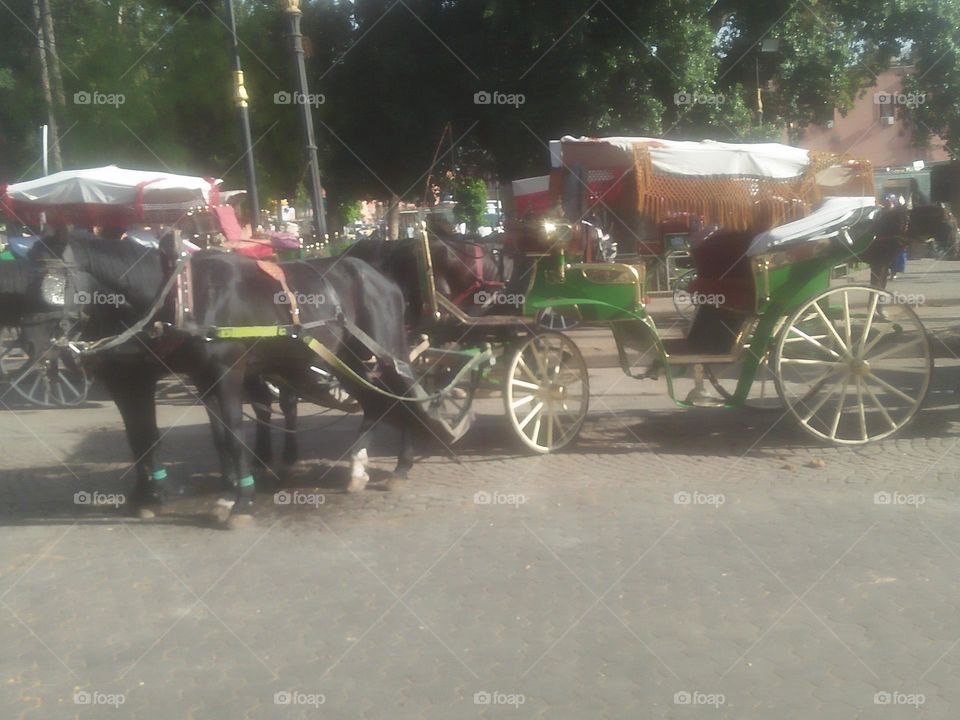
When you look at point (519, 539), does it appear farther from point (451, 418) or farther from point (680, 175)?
point (680, 175)

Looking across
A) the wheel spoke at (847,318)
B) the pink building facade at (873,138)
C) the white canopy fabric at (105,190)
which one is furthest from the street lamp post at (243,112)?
the pink building facade at (873,138)

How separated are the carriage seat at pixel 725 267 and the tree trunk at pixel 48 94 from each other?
13.2m

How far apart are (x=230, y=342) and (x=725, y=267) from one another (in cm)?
435

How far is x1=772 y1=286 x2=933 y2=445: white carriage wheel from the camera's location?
778 centimetres

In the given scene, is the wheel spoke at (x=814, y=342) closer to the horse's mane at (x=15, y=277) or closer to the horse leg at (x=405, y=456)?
the horse leg at (x=405, y=456)

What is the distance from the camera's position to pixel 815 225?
7789mm

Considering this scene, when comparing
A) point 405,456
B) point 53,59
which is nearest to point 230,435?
point 405,456

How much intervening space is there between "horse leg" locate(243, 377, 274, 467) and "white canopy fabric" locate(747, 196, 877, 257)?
3780 mm

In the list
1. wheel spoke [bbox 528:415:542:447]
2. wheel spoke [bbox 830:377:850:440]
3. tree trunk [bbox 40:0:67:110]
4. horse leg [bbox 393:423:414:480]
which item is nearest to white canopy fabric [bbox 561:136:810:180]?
wheel spoke [bbox 830:377:850:440]

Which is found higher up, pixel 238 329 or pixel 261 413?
pixel 238 329

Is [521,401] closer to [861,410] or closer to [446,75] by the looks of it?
[861,410]

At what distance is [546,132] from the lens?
1722 cm

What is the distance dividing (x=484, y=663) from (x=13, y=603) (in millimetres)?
2485

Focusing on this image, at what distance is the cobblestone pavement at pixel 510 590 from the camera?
414cm
